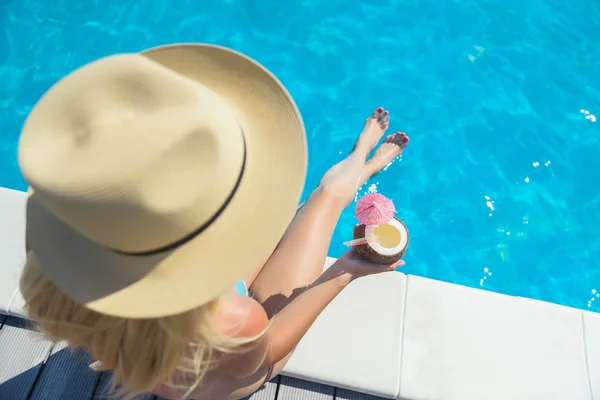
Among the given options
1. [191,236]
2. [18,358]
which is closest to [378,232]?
[191,236]

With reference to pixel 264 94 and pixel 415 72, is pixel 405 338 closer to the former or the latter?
pixel 264 94

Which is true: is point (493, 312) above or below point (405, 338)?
above

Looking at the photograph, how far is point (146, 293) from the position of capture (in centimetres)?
120

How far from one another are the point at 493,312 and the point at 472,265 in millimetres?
980

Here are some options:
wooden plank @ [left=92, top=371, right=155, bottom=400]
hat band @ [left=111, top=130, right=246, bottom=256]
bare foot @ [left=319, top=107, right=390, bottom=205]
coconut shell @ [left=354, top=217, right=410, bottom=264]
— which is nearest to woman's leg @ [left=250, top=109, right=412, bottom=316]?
bare foot @ [left=319, top=107, right=390, bottom=205]

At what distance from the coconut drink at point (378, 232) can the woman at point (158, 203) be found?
0.68 meters

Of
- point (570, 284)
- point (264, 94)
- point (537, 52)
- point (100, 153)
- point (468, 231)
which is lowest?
point (100, 153)

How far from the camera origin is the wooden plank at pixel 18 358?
2402 mm

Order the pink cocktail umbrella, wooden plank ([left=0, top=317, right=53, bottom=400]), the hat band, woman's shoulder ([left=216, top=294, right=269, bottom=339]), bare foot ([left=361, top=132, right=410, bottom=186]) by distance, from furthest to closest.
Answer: bare foot ([left=361, top=132, right=410, bottom=186])
wooden plank ([left=0, top=317, right=53, bottom=400])
the pink cocktail umbrella
woman's shoulder ([left=216, top=294, right=269, bottom=339])
the hat band

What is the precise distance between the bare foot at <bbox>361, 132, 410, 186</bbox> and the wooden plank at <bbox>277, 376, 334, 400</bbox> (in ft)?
4.09

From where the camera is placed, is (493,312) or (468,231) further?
(468,231)

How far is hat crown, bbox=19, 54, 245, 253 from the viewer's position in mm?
1057

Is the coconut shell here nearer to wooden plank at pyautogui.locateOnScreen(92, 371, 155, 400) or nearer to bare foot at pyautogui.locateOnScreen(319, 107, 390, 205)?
bare foot at pyautogui.locateOnScreen(319, 107, 390, 205)

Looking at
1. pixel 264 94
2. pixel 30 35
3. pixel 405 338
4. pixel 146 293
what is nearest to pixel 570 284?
pixel 405 338
